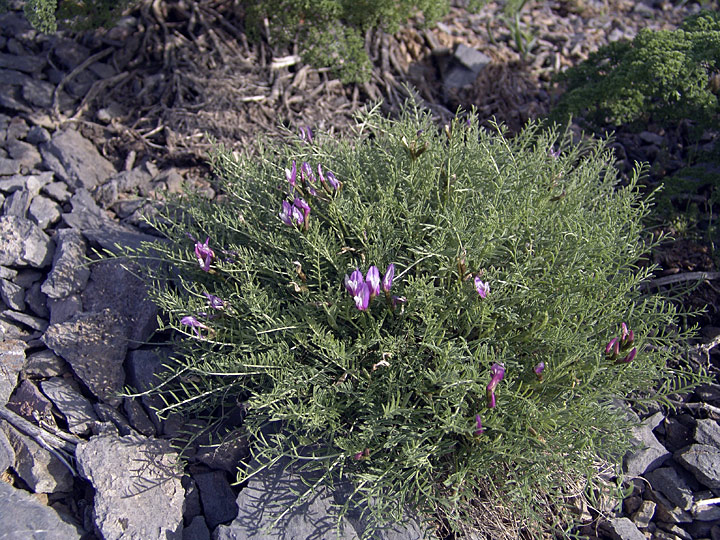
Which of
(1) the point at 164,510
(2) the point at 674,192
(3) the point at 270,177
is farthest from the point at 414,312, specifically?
(2) the point at 674,192

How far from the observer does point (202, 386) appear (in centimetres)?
273

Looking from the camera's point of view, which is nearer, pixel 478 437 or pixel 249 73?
pixel 478 437

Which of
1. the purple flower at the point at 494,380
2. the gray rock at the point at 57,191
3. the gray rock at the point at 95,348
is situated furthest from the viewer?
the gray rock at the point at 57,191

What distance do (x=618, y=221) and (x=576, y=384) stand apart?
0.86 metres

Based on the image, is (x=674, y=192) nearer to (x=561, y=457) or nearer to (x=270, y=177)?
(x=561, y=457)

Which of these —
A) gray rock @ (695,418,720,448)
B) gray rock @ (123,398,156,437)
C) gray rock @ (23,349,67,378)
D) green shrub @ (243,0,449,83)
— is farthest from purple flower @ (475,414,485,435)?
green shrub @ (243,0,449,83)

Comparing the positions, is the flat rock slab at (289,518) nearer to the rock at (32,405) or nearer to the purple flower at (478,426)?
the purple flower at (478,426)

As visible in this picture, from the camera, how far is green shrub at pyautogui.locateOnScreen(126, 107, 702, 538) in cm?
225

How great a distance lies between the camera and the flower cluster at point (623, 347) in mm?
2180

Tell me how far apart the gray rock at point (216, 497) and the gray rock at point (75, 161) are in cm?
214

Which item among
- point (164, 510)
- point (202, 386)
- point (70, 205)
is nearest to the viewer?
point (164, 510)

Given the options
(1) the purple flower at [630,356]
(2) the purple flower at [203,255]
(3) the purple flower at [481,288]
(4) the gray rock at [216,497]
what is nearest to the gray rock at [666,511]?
(1) the purple flower at [630,356]

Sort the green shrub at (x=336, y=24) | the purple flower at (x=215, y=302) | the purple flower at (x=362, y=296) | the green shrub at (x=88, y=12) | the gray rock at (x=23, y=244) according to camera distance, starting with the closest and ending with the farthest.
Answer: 1. the purple flower at (x=362, y=296)
2. the purple flower at (x=215, y=302)
3. the gray rock at (x=23, y=244)
4. the green shrub at (x=88, y=12)
5. the green shrub at (x=336, y=24)

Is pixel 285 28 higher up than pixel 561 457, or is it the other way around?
pixel 285 28
